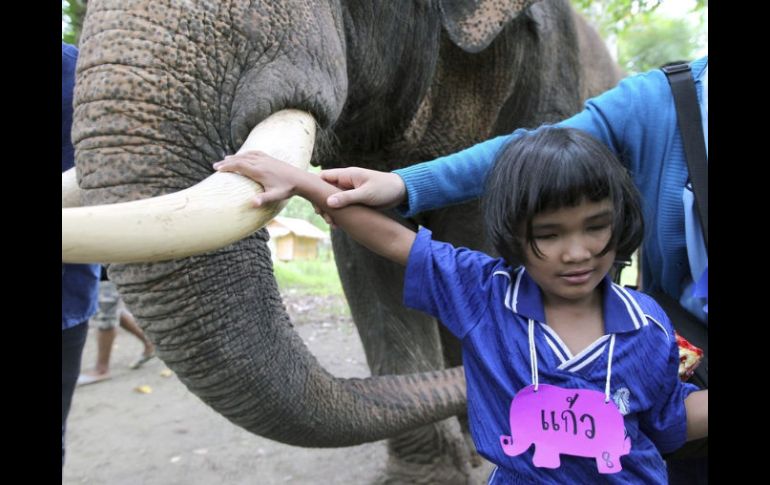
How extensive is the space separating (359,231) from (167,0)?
1.76 ft

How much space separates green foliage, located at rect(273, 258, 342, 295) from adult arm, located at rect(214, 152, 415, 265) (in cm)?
565

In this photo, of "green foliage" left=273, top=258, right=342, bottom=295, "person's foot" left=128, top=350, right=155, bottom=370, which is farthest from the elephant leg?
"green foliage" left=273, top=258, right=342, bottom=295

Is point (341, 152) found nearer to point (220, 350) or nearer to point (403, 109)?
point (403, 109)

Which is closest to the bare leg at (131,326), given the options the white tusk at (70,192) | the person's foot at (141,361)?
the person's foot at (141,361)

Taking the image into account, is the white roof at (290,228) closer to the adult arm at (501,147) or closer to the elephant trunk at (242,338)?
the elephant trunk at (242,338)

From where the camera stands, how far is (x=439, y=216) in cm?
270

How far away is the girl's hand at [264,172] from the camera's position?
1056 millimetres

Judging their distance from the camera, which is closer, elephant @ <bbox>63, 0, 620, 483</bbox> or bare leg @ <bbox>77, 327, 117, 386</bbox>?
elephant @ <bbox>63, 0, 620, 483</bbox>

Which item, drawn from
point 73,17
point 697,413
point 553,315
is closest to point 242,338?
point 553,315

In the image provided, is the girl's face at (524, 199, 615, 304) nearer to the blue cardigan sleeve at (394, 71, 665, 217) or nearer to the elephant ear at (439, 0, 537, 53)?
the blue cardigan sleeve at (394, 71, 665, 217)

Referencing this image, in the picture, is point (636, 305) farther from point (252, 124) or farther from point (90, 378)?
point (90, 378)

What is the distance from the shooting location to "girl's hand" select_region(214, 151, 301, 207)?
3.46 ft

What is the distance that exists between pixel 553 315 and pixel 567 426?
0.62 feet

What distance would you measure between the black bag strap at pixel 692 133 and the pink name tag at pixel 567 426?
0.39 meters
